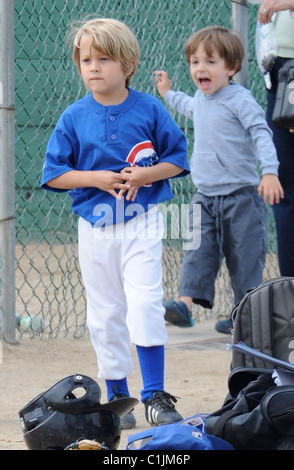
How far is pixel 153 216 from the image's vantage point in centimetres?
367

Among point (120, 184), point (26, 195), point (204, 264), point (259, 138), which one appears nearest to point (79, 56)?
point (120, 184)

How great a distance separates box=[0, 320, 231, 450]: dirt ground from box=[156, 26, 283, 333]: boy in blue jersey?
28 centimetres

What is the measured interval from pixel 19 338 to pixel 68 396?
2.06 metres

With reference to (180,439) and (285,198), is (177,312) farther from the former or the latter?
(180,439)

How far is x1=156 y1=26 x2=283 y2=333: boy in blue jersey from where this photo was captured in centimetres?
475

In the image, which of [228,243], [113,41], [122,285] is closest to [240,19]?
[228,243]

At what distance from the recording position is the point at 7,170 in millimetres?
4879

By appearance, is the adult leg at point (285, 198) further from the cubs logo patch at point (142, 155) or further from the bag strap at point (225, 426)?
the bag strap at point (225, 426)

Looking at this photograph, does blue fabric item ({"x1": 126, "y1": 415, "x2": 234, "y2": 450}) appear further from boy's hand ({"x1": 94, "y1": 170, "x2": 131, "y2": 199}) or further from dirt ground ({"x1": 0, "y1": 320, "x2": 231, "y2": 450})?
boy's hand ({"x1": 94, "y1": 170, "x2": 131, "y2": 199})

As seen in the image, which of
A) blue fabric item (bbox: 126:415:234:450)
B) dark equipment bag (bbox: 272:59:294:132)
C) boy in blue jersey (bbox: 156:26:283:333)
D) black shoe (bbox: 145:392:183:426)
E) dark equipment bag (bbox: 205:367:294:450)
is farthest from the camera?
boy in blue jersey (bbox: 156:26:283:333)

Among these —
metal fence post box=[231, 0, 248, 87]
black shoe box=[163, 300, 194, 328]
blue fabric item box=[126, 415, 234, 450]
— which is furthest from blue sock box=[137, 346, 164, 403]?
metal fence post box=[231, 0, 248, 87]

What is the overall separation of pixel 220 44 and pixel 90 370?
1690 mm

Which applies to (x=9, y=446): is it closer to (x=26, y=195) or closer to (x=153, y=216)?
(x=153, y=216)

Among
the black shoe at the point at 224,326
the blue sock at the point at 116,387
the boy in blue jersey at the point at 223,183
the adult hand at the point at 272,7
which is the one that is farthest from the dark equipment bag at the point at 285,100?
the black shoe at the point at 224,326
